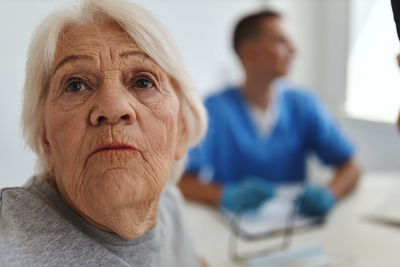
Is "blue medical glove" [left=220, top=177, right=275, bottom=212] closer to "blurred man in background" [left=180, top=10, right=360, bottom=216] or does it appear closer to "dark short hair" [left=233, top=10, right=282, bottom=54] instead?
"blurred man in background" [left=180, top=10, right=360, bottom=216]

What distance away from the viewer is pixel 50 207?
551mm

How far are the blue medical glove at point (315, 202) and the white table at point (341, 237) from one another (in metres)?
0.04

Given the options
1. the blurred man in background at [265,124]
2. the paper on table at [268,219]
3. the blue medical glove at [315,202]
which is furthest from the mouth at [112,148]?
the blurred man in background at [265,124]

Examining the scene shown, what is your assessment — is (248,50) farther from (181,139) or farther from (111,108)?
(111,108)

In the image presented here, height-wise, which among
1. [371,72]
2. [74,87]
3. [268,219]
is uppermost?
[74,87]

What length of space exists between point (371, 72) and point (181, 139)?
1418mm

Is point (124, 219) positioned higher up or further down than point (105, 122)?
further down

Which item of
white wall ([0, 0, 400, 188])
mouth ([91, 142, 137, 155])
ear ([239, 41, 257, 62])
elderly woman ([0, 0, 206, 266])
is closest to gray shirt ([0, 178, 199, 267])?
elderly woman ([0, 0, 206, 266])

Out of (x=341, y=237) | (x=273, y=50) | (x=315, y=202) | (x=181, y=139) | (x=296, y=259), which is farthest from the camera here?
(x=273, y=50)

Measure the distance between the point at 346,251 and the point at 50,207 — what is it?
2.57 feet

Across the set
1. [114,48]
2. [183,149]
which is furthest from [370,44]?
[114,48]

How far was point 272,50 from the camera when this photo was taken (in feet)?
5.46

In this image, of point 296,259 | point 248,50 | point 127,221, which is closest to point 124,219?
point 127,221

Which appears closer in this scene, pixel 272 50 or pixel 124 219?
pixel 124 219
